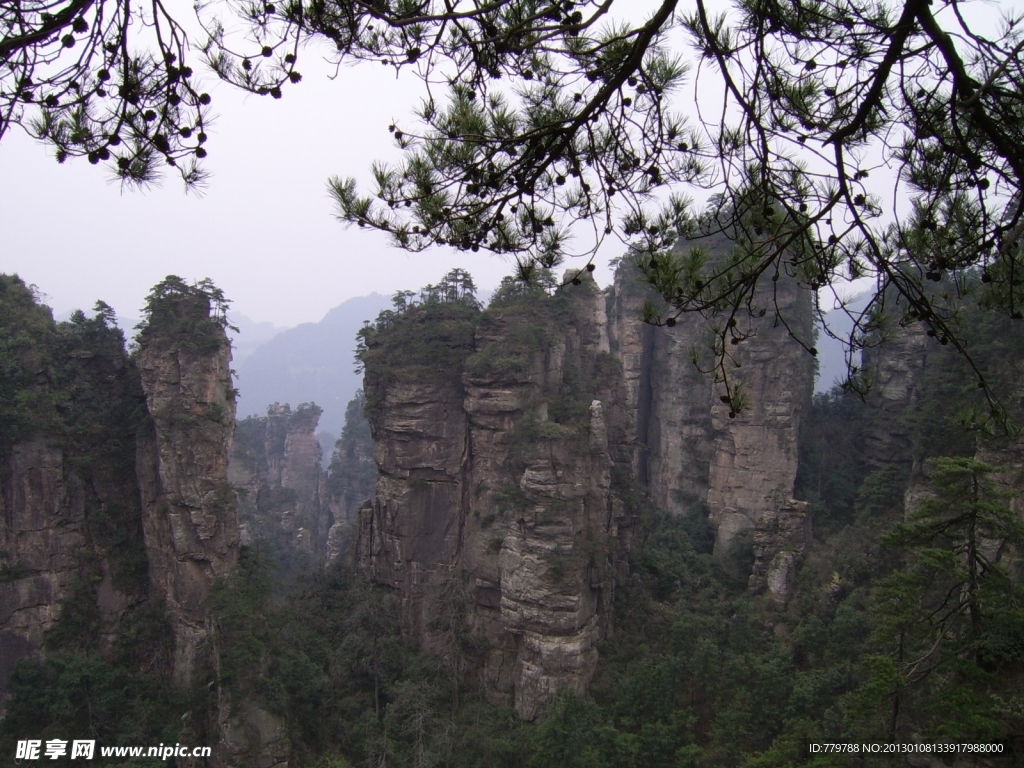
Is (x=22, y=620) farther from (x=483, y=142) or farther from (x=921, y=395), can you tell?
(x=921, y=395)

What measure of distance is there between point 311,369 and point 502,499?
112524 mm

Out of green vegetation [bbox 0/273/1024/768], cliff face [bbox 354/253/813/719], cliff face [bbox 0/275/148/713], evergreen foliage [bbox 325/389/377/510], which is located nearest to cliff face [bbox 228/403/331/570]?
evergreen foliage [bbox 325/389/377/510]

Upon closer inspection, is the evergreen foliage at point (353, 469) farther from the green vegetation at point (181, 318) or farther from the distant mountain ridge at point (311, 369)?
the distant mountain ridge at point (311, 369)

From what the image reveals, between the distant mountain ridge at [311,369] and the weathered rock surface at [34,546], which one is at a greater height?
the distant mountain ridge at [311,369]

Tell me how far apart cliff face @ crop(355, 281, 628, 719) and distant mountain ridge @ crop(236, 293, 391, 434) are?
255 ft

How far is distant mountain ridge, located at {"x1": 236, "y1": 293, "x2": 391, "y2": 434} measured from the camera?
108000 mm

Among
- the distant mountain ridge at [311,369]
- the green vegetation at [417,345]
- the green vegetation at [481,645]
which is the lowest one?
the green vegetation at [481,645]

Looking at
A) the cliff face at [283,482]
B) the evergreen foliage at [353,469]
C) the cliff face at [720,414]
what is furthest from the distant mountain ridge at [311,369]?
the cliff face at [720,414]

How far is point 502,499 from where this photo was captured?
55.2 ft

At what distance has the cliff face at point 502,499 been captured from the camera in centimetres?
1462

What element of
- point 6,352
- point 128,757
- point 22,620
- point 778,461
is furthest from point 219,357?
point 778,461

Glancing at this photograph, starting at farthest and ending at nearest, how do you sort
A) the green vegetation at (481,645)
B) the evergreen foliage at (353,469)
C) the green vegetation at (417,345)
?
1. the evergreen foliage at (353,469)
2. the green vegetation at (417,345)
3. the green vegetation at (481,645)

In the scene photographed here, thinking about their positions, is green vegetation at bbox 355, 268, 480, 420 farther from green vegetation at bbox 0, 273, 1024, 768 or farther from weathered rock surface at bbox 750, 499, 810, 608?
weathered rock surface at bbox 750, 499, 810, 608

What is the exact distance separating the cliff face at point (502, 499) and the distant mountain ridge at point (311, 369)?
3058 inches
